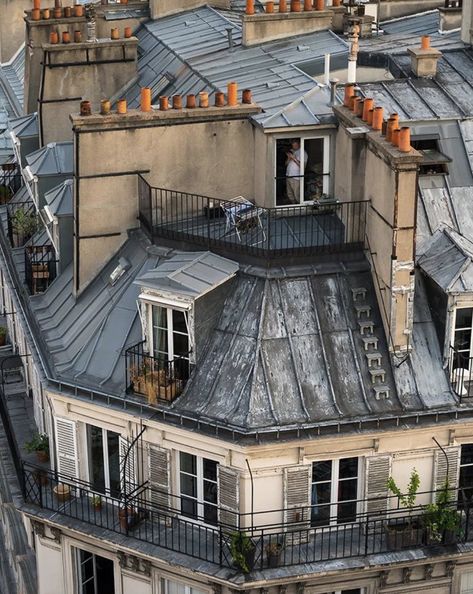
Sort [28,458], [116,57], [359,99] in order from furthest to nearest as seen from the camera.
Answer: [116,57]
[28,458]
[359,99]

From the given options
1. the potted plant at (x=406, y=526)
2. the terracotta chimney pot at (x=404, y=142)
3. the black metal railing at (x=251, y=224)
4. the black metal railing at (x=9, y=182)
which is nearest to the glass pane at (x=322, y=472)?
the potted plant at (x=406, y=526)

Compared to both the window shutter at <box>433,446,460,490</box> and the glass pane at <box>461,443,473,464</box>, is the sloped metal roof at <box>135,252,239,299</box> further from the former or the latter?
the glass pane at <box>461,443,473,464</box>

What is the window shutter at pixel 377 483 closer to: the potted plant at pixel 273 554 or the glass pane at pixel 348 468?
the glass pane at pixel 348 468

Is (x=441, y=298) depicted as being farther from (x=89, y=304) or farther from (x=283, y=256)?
(x=89, y=304)

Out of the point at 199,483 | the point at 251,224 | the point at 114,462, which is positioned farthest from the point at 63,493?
the point at 251,224

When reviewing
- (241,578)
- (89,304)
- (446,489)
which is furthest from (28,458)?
(446,489)

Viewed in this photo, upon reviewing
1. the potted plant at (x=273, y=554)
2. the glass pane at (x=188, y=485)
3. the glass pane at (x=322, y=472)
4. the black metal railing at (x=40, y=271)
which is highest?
the black metal railing at (x=40, y=271)
